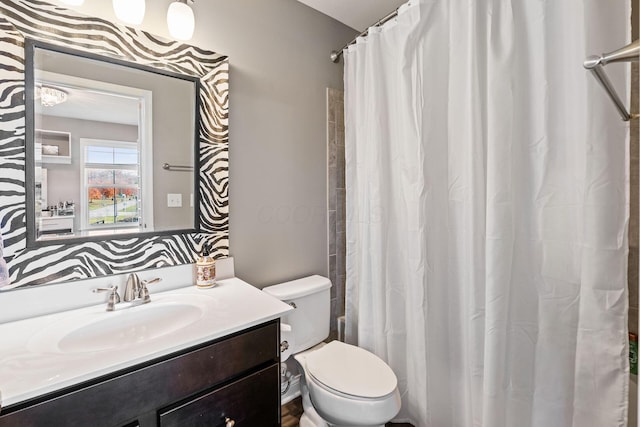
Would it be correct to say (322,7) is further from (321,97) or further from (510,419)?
(510,419)

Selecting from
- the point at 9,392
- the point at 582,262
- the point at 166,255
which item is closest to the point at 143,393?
the point at 9,392

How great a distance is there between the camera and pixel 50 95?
111 cm

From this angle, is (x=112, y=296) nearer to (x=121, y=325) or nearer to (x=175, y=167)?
(x=121, y=325)

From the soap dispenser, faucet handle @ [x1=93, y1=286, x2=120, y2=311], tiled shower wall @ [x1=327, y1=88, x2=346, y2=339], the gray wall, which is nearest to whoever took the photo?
faucet handle @ [x1=93, y1=286, x2=120, y2=311]

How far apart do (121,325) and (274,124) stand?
3.90ft

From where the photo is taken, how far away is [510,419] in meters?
1.14

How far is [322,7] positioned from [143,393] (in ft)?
6.81

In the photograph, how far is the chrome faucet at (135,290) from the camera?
119cm

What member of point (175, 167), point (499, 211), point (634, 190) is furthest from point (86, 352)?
point (634, 190)

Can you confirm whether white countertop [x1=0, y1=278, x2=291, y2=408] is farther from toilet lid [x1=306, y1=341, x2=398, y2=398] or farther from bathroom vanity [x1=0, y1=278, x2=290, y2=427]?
toilet lid [x1=306, y1=341, x2=398, y2=398]

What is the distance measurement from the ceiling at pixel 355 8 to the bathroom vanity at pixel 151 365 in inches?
67.2

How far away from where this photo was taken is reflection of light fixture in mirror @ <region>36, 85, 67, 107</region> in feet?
3.57

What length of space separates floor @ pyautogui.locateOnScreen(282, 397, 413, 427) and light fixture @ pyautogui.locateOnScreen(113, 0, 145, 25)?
2.03 m

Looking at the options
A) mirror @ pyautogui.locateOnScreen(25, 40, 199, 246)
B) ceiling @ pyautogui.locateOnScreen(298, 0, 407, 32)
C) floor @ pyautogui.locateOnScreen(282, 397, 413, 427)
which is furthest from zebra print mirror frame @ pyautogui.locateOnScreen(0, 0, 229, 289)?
floor @ pyautogui.locateOnScreen(282, 397, 413, 427)
